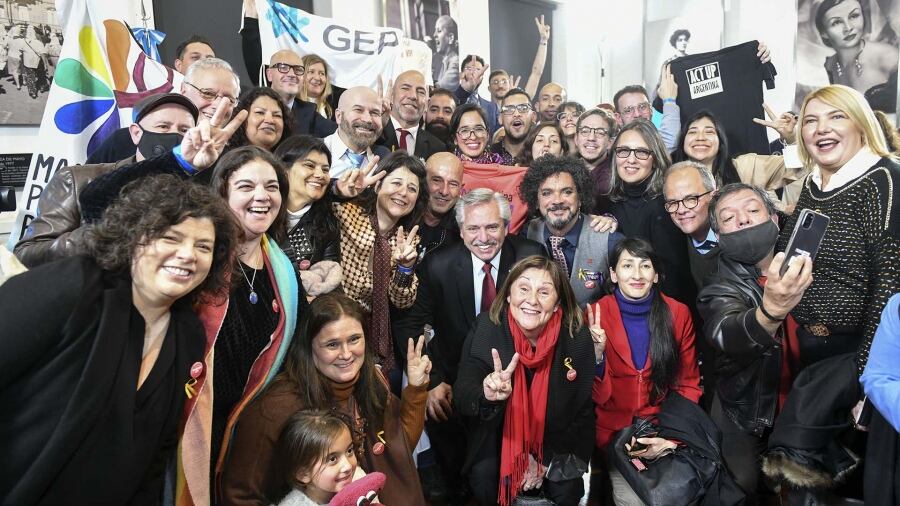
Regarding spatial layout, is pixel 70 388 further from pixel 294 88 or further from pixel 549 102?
pixel 549 102

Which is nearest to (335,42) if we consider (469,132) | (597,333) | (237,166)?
(469,132)

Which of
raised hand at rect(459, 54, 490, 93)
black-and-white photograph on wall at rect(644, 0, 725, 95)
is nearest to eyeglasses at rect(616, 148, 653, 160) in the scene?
raised hand at rect(459, 54, 490, 93)

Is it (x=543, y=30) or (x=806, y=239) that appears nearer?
(x=806, y=239)

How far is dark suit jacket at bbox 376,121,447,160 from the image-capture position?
4.92 meters

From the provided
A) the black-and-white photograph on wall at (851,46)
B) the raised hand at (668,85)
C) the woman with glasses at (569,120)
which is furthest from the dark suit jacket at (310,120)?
the black-and-white photograph on wall at (851,46)

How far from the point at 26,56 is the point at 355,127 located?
8.79 ft

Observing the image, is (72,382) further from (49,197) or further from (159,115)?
(159,115)

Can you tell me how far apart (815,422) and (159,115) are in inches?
113

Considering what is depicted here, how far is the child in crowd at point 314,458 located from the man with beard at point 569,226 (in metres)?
1.65

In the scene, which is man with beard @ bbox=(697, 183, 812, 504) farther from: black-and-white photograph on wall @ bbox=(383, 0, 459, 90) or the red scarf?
black-and-white photograph on wall @ bbox=(383, 0, 459, 90)

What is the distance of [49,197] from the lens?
235 cm

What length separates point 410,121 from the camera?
5043 millimetres

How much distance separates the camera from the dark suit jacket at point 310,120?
15.5 feet

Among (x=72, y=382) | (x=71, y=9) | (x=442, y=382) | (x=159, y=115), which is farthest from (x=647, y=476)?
(x=71, y=9)
